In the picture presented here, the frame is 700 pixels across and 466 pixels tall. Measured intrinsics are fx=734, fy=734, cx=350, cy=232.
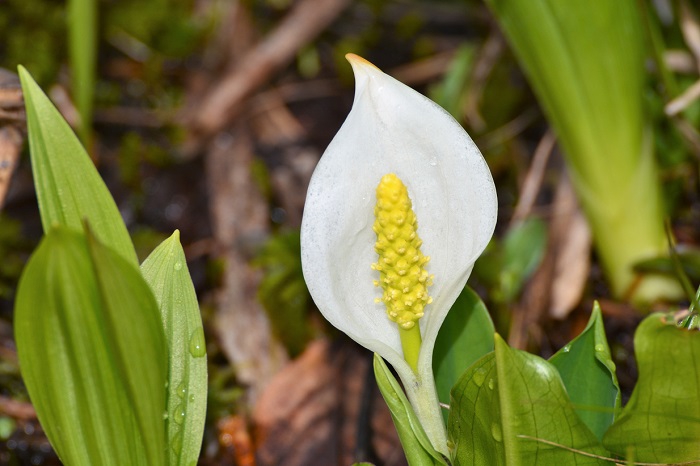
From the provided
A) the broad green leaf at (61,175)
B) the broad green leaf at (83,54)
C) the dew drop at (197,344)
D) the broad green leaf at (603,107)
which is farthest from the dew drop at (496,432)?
the broad green leaf at (83,54)

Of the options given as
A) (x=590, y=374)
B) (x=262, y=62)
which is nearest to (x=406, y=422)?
(x=590, y=374)

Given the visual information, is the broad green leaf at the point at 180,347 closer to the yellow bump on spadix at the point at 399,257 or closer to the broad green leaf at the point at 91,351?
the broad green leaf at the point at 91,351

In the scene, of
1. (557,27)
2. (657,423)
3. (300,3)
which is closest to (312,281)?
(657,423)

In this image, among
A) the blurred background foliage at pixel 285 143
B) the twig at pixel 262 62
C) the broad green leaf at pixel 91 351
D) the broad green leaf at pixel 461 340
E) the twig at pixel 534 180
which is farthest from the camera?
the twig at pixel 262 62

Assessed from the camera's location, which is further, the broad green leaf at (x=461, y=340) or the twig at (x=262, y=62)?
the twig at (x=262, y=62)

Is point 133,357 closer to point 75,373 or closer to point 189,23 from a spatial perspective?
point 75,373

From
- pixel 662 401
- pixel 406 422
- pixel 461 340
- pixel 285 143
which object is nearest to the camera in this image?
pixel 662 401

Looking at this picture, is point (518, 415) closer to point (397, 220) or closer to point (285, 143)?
point (397, 220)
